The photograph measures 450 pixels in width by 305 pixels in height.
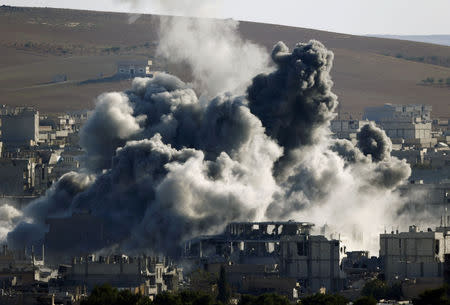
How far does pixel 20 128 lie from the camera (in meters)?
167

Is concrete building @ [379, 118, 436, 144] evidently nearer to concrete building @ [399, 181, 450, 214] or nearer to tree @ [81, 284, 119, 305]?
concrete building @ [399, 181, 450, 214]

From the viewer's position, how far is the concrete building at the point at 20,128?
166000 millimetres

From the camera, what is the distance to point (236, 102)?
11681 cm

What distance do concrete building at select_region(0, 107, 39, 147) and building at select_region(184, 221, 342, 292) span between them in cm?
5895

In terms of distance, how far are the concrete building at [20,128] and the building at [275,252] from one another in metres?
58.9

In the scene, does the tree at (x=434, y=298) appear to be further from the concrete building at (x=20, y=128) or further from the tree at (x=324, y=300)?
the concrete building at (x=20, y=128)

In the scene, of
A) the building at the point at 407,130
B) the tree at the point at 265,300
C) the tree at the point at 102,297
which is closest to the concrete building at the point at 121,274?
the tree at the point at 265,300

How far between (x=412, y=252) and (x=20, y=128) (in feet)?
253

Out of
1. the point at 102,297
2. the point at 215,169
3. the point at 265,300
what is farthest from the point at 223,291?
the point at 215,169

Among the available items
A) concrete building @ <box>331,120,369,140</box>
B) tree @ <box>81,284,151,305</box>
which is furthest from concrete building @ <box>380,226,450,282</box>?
concrete building @ <box>331,120,369,140</box>

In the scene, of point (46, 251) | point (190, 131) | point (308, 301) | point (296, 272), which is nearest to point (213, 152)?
point (190, 131)

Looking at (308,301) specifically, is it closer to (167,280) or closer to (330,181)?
(167,280)

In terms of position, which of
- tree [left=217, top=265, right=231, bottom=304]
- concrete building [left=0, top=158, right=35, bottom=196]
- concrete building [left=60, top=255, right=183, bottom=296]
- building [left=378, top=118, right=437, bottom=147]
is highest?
building [left=378, top=118, right=437, bottom=147]

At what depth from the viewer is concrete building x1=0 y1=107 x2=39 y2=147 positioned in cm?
16600
